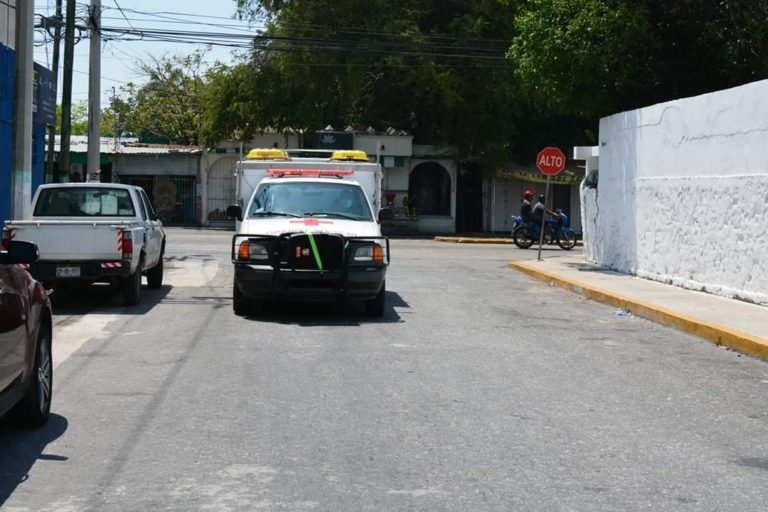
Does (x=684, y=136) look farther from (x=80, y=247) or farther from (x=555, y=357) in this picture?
(x=80, y=247)

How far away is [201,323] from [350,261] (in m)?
2.08

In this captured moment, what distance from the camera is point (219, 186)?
158ft

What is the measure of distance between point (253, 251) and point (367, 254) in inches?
58.3

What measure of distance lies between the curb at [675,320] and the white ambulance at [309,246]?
12.8 feet

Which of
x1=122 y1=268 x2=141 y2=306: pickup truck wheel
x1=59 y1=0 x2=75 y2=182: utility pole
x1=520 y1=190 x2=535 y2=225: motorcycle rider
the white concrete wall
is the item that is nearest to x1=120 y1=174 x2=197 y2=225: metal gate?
x1=520 y1=190 x2=535 y2=225: motorcycle rider

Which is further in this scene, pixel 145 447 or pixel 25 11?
pixel 25 11

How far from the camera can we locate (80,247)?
15430 mm

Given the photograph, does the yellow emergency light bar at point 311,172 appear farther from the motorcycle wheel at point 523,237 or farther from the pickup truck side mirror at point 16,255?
the motorcycle wheel at point 523,237

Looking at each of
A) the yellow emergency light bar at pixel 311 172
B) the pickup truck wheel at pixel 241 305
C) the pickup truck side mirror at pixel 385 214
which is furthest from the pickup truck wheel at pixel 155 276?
the pickup truck side mirror at pixel 385 214

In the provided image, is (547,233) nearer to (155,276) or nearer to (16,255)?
(155,276)

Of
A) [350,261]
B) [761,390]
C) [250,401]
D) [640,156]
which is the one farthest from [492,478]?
[640,156]

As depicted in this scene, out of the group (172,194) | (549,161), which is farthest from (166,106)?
(549,161)

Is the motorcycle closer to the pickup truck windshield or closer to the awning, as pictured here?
the awning

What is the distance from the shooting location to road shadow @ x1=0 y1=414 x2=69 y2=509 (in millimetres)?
6627
